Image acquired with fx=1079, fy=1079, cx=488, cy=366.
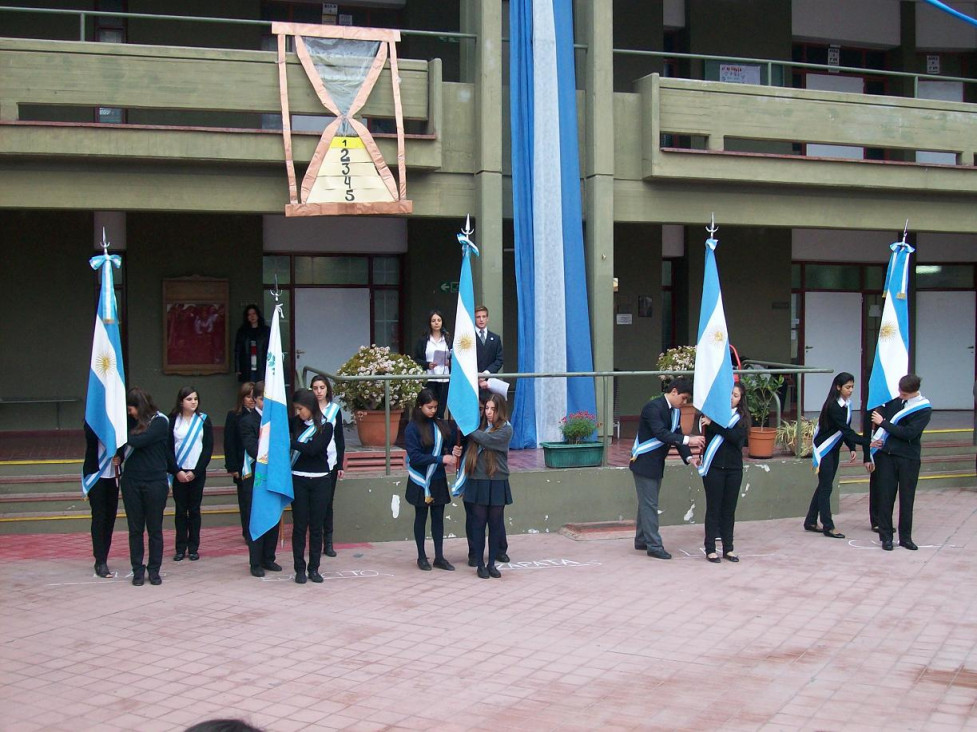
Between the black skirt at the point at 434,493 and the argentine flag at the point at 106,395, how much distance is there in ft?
8.04

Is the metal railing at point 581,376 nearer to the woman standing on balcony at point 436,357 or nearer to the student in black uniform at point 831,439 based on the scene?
the woman standing on balcony at point 436,357

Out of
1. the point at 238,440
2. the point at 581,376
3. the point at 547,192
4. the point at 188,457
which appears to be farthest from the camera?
the point at 547,192

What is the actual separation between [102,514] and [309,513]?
1758 millimetres

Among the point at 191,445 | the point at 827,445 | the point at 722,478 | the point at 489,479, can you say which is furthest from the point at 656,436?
the point at 191,445

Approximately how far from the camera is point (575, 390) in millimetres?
12461

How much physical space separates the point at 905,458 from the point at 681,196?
468cm

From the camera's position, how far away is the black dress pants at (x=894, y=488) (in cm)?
1044

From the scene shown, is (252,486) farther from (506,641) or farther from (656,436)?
(656,436)

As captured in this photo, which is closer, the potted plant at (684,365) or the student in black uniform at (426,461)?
the student in black uniform at (426,461)

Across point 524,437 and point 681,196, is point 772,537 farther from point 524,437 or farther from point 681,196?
point 681,196

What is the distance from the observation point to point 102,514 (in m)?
9.19

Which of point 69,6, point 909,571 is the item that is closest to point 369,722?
point 909,571

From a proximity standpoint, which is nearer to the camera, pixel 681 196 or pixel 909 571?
pixel 909 571

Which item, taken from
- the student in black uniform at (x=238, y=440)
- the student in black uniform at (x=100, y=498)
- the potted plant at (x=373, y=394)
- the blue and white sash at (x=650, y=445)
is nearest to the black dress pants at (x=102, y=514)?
the student in black uniform at (x=100, y=498)
